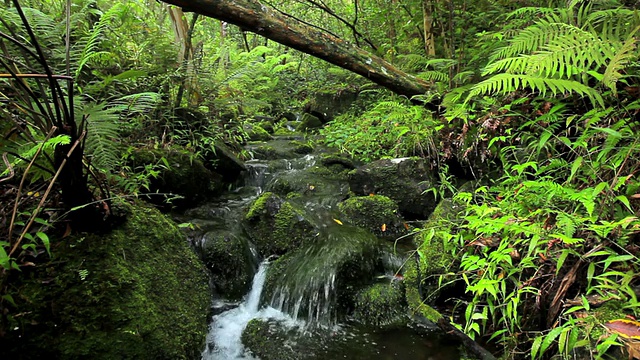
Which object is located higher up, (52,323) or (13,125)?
(13,125)

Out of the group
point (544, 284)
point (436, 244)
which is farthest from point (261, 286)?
point (544, 284)

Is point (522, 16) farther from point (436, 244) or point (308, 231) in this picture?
point (308, 231)

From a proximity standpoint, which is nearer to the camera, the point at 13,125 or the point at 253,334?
the point at 13,125

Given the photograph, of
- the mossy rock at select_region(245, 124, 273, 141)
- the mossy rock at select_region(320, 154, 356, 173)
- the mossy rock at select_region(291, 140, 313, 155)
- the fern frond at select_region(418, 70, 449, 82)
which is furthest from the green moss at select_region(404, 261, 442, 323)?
the mossy rock at select_region(245, 124, 273, 141)

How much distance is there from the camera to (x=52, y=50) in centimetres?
233

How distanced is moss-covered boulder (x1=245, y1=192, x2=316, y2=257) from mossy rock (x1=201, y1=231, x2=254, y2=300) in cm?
37

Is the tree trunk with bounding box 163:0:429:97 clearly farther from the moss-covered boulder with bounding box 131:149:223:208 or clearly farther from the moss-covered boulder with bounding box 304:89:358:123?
the moss-covered boulder with bounding box 304:89:358:123

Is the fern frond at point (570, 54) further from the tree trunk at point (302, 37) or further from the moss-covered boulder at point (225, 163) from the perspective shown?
the moss-covered boulder at point (225, 163)

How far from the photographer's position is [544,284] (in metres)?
1.84

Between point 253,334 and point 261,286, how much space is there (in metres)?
0.67

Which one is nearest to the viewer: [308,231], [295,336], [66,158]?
[66,158]

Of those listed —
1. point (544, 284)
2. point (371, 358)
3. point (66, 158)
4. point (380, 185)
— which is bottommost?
point (371, 358)

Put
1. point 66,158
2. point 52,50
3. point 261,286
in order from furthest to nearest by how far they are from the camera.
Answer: point 261,286 → point 52,50 → point 66,158

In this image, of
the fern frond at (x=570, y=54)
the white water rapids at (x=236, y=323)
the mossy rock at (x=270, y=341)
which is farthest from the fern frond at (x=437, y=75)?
the mossy rock at (x=270, y=341)
